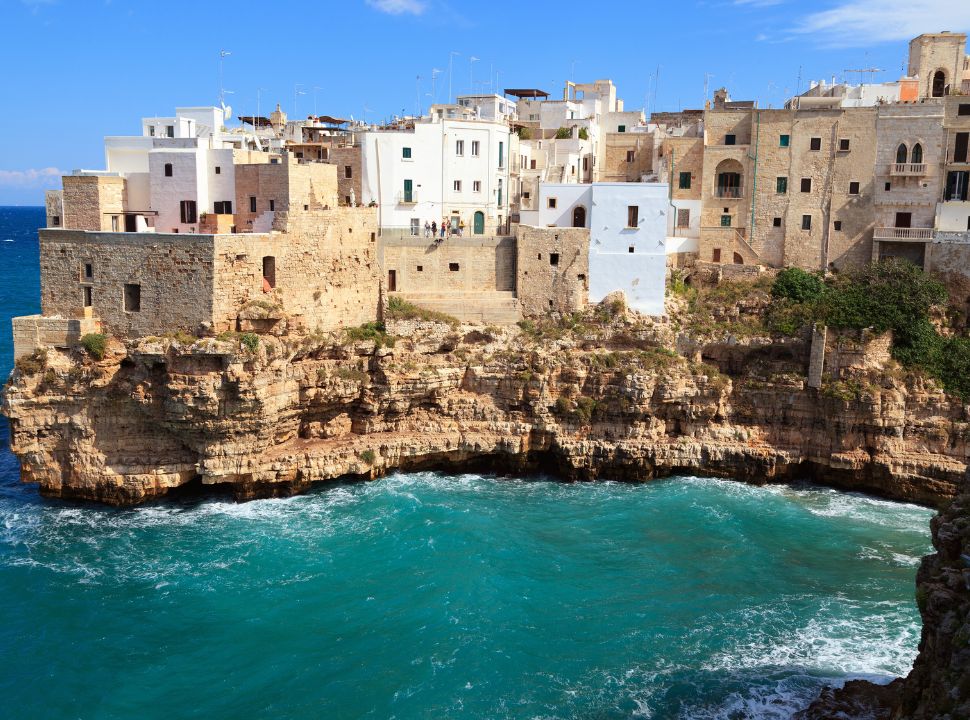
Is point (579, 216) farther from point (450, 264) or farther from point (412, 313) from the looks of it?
point (412, 313)

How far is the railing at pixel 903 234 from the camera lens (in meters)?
36.7

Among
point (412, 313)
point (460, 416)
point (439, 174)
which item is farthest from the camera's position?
point (439, 174)

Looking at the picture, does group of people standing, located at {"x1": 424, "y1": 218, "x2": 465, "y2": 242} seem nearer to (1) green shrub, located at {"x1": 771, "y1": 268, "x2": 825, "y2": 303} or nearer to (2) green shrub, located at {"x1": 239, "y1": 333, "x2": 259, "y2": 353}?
(2) green shrub, located at {"x1": 239, "y1": 333, "x2": 259, "y2": 353}

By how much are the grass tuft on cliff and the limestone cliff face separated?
0.55 metres

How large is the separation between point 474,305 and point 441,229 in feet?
13.9

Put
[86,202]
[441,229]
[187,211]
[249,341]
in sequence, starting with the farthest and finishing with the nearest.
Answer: [441,229]
[187,211]
[86,202]
[249,341]

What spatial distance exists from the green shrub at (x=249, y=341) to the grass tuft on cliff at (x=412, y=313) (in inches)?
246

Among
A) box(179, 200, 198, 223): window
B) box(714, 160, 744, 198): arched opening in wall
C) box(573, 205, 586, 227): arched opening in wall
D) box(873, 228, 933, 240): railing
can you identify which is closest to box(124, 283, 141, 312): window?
box(179, 200, 198, 223): window

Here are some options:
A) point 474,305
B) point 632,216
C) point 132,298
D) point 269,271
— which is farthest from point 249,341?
point 632,216

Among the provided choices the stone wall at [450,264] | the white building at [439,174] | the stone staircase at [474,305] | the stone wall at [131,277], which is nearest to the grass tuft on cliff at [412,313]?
the stone staircase at [474,305]

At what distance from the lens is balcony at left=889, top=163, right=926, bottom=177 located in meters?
36.8

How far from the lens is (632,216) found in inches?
1415

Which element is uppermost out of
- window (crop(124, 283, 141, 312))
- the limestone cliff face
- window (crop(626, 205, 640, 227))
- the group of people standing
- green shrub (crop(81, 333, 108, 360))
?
window (crop(626, 205, 640, 227))

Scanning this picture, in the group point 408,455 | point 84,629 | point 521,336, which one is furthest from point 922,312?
point 84,629
